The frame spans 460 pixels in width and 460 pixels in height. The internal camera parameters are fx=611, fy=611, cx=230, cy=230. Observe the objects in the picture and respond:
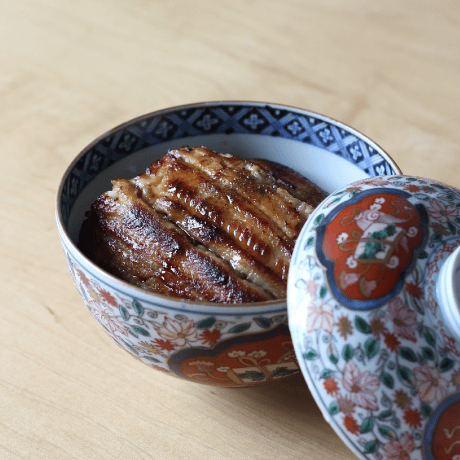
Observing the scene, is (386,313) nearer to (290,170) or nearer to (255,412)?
(255,412)

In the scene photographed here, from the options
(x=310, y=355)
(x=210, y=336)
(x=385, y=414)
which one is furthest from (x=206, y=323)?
(x=385, y=414)

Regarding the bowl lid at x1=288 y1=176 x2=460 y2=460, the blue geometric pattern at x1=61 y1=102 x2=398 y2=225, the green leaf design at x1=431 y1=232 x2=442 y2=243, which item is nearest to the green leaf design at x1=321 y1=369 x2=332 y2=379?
the bowl lid at x1=288 y1=176 x2=460 y2=460

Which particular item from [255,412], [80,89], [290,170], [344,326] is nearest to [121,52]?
[80,89]

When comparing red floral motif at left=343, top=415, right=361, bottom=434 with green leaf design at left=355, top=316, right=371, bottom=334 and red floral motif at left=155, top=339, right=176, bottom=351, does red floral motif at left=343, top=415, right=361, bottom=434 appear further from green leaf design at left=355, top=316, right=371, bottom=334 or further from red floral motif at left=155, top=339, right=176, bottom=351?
red floral motif at left=155, top=339, right=176, bottom=351

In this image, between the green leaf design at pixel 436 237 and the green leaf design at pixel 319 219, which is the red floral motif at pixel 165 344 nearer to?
the green leaf design at pixel 319 219

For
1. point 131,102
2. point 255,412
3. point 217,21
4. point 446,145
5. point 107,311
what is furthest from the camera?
point 217,21

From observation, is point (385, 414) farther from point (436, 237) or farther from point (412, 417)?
point (436, 237)
